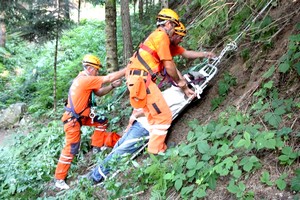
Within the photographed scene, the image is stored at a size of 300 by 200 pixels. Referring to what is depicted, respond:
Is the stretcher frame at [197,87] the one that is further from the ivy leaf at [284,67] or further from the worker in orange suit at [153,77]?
the ivy leaf at [284,67]

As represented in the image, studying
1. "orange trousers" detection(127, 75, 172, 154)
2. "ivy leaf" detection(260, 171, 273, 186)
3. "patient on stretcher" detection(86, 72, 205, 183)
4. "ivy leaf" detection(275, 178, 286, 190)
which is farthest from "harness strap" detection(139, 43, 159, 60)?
"ivy leaf" detection(275, 178, 286, 190)

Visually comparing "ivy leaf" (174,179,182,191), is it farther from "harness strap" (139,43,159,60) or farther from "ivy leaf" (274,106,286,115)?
"harness strap" (139,43,159,60)

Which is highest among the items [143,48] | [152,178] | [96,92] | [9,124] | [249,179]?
[143,48]

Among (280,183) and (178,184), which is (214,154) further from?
(280,183)

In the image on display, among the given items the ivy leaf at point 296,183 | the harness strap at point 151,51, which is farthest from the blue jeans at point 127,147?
the ivy leaf at point 296,183

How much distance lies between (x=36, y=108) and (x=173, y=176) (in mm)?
9937

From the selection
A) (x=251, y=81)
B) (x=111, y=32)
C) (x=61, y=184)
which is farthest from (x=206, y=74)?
(x=111, y=32)

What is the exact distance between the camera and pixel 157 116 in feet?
16.1

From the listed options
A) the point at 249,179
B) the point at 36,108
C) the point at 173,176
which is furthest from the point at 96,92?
the point at 36,108

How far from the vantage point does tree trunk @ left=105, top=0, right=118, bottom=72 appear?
850 cm

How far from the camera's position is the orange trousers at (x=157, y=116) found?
487cm

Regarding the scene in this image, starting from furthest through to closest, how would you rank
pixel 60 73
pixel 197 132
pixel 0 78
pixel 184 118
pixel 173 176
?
1. pixel 0 78
2. pixel 60 73
3. pixel 184 118
4. pixel 197 132
5. pixel 173 176

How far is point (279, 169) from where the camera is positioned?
3352mm

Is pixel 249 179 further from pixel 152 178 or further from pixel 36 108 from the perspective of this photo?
pixel 36 108
